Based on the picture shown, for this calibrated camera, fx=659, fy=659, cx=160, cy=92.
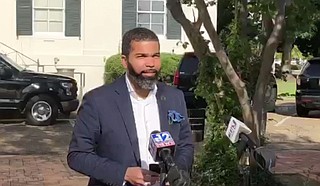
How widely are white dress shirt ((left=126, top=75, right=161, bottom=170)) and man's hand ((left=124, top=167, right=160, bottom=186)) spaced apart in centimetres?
13

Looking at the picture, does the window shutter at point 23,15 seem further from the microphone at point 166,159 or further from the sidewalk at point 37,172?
the microphone at point 166,159

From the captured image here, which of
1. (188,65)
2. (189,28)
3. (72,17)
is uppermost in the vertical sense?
(72,17)

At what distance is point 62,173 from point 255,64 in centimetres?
335

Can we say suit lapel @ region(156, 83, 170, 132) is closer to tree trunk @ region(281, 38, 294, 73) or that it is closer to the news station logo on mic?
the news station logo on mic

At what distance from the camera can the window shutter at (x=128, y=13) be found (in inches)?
811

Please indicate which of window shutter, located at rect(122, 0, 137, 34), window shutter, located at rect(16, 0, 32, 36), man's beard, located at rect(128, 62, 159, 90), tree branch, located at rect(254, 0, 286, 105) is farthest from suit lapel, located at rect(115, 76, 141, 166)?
window shutter, located at rect(122, 0, 137, 34)

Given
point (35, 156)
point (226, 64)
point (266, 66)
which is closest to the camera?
point (226, 64)

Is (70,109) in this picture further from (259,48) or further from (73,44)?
(259,48)

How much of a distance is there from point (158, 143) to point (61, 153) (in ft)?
28.6

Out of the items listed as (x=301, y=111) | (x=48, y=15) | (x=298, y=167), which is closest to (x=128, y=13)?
(x=48, y=15)

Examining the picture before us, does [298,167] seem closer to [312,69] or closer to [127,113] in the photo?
[127,113]

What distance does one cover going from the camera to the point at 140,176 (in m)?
3.05

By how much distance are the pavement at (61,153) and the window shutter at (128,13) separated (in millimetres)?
5751

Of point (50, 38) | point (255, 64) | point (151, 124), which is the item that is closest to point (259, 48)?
point (255, 64)
